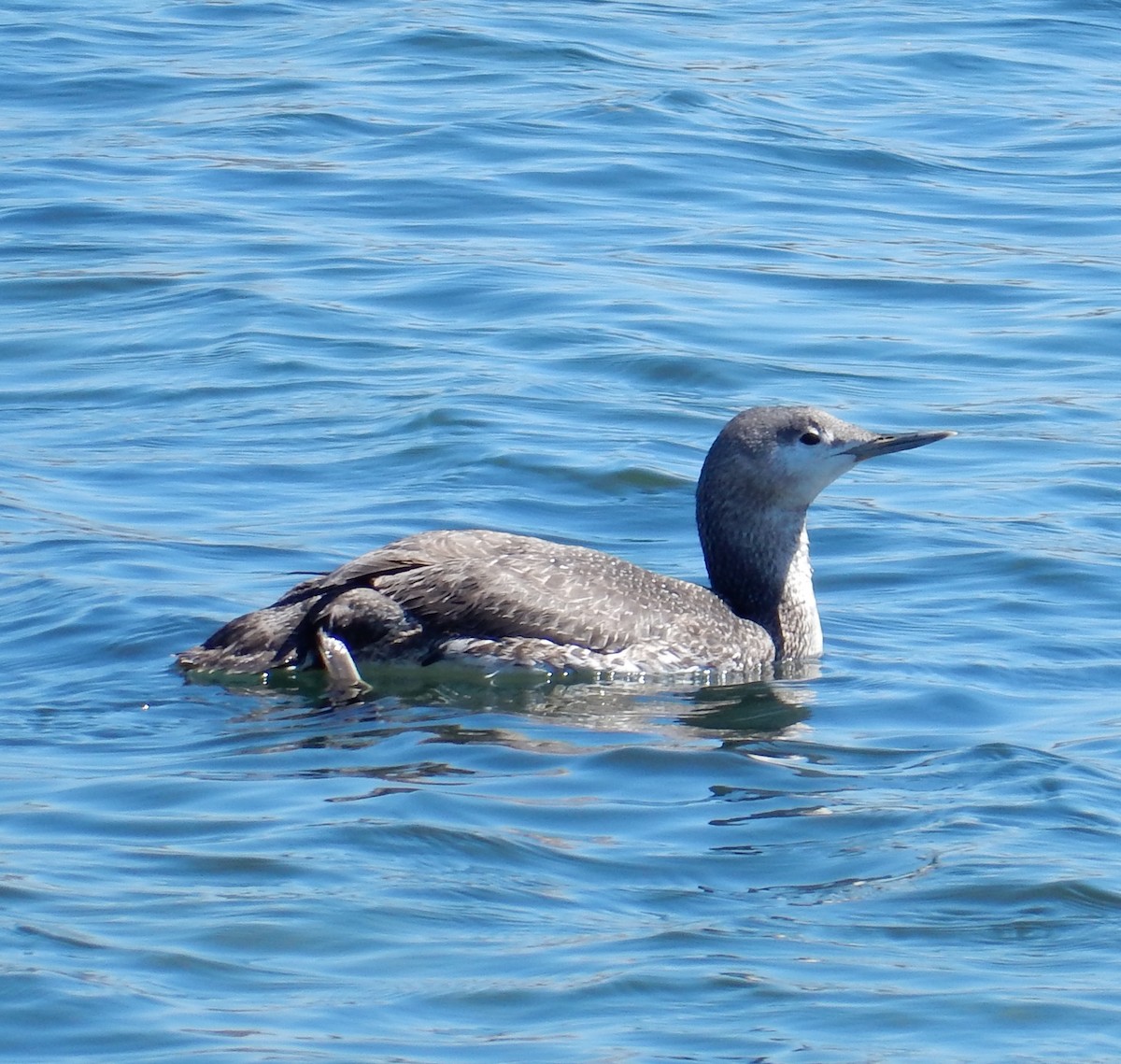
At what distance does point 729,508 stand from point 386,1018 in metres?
3.93

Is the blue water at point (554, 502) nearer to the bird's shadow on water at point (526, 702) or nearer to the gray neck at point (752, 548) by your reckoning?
the bird's shadow on water at point (526, 702)

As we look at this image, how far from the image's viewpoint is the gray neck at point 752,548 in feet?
28.2

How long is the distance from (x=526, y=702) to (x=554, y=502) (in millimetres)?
2388

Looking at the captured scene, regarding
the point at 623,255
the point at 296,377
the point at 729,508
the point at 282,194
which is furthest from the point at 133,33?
the point at 729,508

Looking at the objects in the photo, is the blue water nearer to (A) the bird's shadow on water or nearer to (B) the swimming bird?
(A) the bird's shadow on water

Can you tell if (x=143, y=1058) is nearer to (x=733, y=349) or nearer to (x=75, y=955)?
(x=75, y=955)

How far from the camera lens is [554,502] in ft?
32.7

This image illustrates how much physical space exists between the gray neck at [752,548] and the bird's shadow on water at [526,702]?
2.10 ft

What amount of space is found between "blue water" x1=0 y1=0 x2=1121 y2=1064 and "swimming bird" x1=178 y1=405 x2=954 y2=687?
6.3 inches

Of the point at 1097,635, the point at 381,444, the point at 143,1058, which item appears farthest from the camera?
the point at 381,444

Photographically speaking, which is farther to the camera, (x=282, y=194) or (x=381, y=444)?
(x=282, y=194)

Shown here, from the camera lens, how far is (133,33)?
63.4 feet

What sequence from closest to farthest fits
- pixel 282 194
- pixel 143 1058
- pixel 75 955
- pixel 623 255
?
pixel 143 1058, pixel 75 955, pixel 623 255, pixel 282 194

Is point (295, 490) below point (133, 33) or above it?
below
